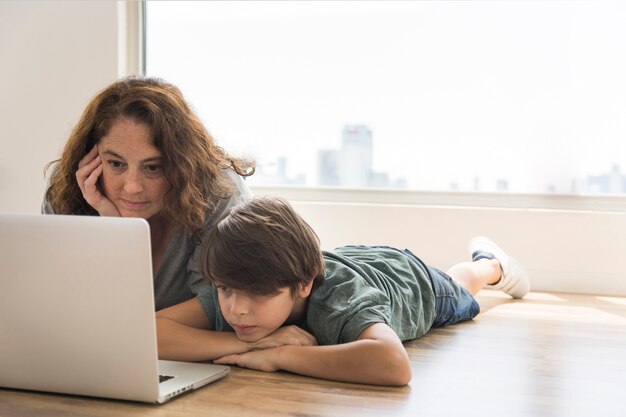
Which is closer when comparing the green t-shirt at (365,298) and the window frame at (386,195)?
the green t-shirt at (365,298)

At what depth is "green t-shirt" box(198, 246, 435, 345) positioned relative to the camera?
1.75m

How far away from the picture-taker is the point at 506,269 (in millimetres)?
2939

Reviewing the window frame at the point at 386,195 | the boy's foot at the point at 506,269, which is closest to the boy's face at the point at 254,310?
the boy's foot at the point at 506,269

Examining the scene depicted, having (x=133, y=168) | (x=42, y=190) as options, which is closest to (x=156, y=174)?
(x=133, y=168)

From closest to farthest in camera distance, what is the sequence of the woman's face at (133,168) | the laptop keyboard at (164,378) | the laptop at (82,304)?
the laptop at (82,304) < the laptop keyboard at (164,378) < the woman's face at (133,168)

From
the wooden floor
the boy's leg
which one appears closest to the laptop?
the wooden floor

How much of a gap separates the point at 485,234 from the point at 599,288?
493 mm

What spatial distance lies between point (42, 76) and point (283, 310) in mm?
2552

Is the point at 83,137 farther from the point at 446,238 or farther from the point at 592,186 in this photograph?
the point at 592,186

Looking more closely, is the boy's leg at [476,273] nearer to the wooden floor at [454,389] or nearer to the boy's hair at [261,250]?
the wooden floor at [454,389]

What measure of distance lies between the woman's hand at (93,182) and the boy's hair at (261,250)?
0.37 meters

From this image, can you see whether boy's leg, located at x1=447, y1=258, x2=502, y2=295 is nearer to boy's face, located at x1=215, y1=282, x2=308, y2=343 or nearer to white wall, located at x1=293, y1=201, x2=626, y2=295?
white wall, located at x1=293, y1=201, x2=626, y2=295

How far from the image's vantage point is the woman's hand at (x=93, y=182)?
6.52 feet

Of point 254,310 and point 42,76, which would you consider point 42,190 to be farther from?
point 254,310
